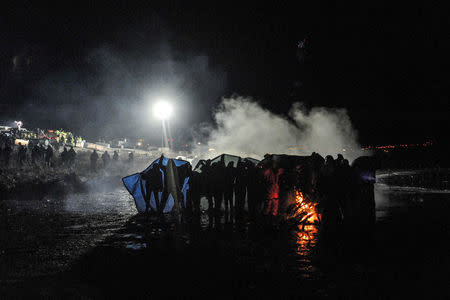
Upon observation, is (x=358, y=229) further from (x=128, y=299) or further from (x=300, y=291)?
(x=128, y=299)

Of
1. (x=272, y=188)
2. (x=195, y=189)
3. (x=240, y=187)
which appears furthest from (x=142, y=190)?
(x=272, y=188)

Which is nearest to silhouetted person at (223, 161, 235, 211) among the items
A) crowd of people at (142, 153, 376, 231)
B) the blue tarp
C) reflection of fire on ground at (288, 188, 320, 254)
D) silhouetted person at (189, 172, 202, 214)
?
crowd of people at (142, 153, 376, 231)

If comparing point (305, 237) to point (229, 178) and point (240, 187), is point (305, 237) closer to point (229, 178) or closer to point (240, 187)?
point (240, 187)

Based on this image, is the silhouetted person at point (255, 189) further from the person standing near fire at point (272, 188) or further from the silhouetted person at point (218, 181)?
the silhouetted person at point (218, 181)

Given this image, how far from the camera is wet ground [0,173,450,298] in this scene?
4207 mm

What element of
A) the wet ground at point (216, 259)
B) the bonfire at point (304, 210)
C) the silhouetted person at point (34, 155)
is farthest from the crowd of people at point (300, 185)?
the silhouetted person at point (34, 155)

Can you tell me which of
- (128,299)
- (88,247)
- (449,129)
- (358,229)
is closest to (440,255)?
(358,229)

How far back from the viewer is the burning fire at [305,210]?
344 inches

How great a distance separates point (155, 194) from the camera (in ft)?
34.1

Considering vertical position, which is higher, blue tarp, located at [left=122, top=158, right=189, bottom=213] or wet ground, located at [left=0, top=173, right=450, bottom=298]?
blue tarp, located at [left=122, top=158, right=189, bottom=213]

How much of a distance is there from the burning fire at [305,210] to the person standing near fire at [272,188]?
0.58 meters

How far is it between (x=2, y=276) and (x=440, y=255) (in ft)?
23.4

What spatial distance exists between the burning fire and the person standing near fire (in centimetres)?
58

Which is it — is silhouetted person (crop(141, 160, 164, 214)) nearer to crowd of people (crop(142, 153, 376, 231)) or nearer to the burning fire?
crowd of people (crop(142, 153, 376, 231))
